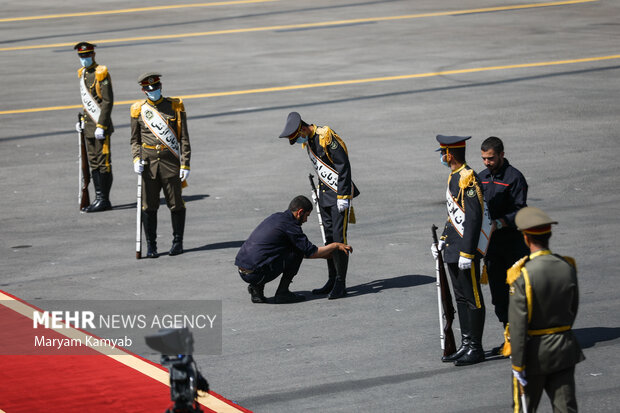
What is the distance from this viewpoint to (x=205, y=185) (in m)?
17.2

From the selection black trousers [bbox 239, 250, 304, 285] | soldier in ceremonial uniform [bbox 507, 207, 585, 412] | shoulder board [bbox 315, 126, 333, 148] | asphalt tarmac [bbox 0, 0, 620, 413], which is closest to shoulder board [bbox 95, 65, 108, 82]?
asphalt tarmac [bbox 0, 0, 620, 413]

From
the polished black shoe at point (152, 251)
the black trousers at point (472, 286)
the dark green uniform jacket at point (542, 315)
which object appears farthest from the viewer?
the polished black shoe at point (152, 251)

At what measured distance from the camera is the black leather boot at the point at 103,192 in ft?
51.8

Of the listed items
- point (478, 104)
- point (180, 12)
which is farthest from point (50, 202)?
point (180, 12)

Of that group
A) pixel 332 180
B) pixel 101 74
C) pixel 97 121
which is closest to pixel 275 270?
pixel 332 180

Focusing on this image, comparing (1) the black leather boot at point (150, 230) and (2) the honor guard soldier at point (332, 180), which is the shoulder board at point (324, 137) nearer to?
(2) the honor guard soldier at point (332, 180)

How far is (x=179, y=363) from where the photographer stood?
5715 millimetres

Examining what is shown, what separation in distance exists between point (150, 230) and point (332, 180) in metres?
2.96

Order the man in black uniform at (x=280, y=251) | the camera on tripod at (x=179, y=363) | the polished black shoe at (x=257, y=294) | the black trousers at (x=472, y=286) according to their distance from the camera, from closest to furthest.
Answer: the camera on tripod at (x=179, y=363)
the black trousers at (x=472, y=286)
the man in black uniform at (x=280, y=251)
the polished black shoe at (x=257, y=294)

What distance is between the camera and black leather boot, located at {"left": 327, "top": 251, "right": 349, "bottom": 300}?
38.1 feet

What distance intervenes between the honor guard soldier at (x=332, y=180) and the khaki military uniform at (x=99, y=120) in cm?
477

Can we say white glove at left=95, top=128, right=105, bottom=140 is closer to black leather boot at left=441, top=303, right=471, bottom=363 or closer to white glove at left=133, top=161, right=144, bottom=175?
white glove at left=133, top=161, right=144, bottom=175

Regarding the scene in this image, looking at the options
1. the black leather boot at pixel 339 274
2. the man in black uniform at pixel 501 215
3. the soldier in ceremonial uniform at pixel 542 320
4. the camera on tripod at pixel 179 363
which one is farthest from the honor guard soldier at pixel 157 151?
the camera on tripod at pixel 179 363

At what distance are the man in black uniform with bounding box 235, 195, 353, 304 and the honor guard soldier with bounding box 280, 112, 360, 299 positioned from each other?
0.30 metres
